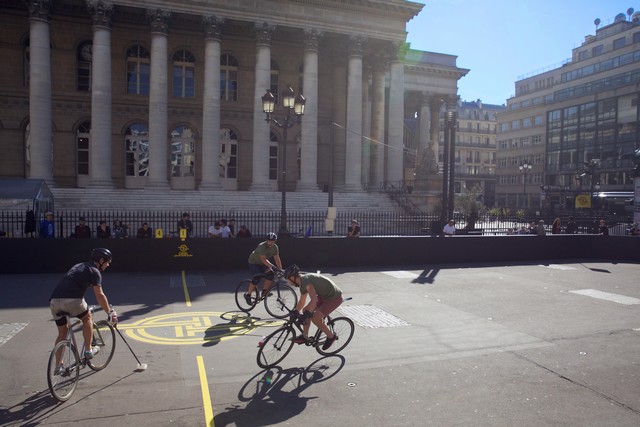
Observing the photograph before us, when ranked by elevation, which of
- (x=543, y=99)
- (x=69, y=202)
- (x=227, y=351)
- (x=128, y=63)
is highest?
(x=543, y=99)

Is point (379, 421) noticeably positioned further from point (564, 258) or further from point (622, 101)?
point (622, 101)

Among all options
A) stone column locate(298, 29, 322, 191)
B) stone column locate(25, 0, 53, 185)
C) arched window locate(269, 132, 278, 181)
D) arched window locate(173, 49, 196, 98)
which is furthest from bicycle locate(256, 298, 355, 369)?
arched window locate(173, 49, 196, 98)

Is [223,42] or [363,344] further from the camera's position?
[223,42]

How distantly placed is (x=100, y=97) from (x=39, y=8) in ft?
18.7

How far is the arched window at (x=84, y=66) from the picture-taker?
108 feet

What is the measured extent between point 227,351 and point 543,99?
79160mm

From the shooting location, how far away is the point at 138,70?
34.0 metres

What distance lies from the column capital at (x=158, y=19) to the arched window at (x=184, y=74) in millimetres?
4573

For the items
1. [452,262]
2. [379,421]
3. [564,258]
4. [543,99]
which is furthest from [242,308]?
[543,99]

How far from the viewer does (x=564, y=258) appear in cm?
2195

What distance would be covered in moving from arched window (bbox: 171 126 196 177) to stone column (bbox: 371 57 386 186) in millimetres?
13518

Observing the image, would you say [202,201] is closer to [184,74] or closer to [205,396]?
[184,74]

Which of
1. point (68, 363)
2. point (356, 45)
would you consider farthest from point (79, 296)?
Answer: point (356, 45)

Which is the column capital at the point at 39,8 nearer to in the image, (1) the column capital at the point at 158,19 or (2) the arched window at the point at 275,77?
(1) the column capital at the point at 158,19
